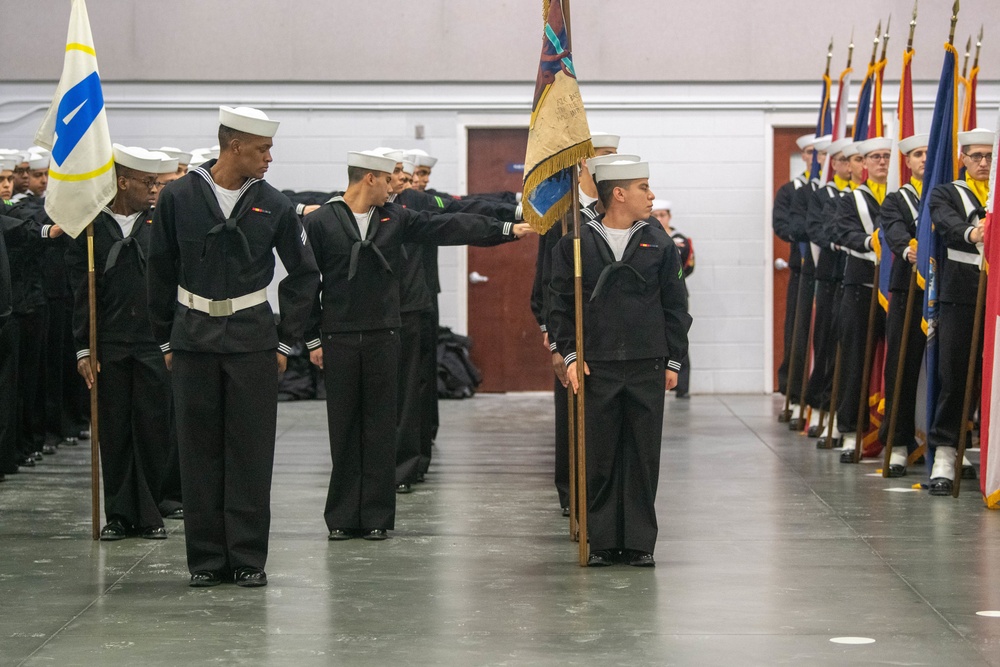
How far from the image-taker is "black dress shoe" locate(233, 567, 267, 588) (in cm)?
545

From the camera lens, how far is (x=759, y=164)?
44.6 feet

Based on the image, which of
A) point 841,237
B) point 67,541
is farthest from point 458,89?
point 67,541

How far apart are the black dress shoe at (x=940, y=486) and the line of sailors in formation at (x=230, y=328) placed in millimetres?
2772

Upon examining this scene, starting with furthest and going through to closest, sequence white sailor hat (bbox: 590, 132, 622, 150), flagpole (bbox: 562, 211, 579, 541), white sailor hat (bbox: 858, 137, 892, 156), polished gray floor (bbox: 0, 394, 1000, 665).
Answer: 1. white sailor hat (bbox: 858, 137, 892, 156)
2. white sailor hat (bbox: 590, 132, 622, 150)
3. flagpole (bbox: 562, 211, 579, 541)
4. polished gray floor (bbox: 0, 394, 1000, 665)

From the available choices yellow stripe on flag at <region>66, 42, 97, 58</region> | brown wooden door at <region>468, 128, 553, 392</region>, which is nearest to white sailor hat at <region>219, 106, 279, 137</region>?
yellow stripe on flag at <region>66, 42, 97, 58</region>

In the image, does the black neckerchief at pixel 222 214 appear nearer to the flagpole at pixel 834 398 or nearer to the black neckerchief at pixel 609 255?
the black neckerchief at pixel 609 255

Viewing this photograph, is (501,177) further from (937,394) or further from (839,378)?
(937,394)

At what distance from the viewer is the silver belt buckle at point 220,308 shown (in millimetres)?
5410

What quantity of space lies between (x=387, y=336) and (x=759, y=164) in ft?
25.4

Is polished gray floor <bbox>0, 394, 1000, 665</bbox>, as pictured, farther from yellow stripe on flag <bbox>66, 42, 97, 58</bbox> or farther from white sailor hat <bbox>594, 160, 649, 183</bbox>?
yellow stripe on flag <bbox>66, 42, 97, 58</bbox>

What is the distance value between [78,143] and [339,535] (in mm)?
2114

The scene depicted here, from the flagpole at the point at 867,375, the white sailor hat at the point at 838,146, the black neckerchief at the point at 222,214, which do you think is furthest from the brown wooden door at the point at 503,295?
the black neckerchief at the point at 222,214

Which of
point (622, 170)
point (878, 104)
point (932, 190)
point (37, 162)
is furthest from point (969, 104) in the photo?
point (37, 162)

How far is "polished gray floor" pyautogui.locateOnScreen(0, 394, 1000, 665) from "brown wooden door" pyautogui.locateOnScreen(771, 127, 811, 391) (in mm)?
5286
